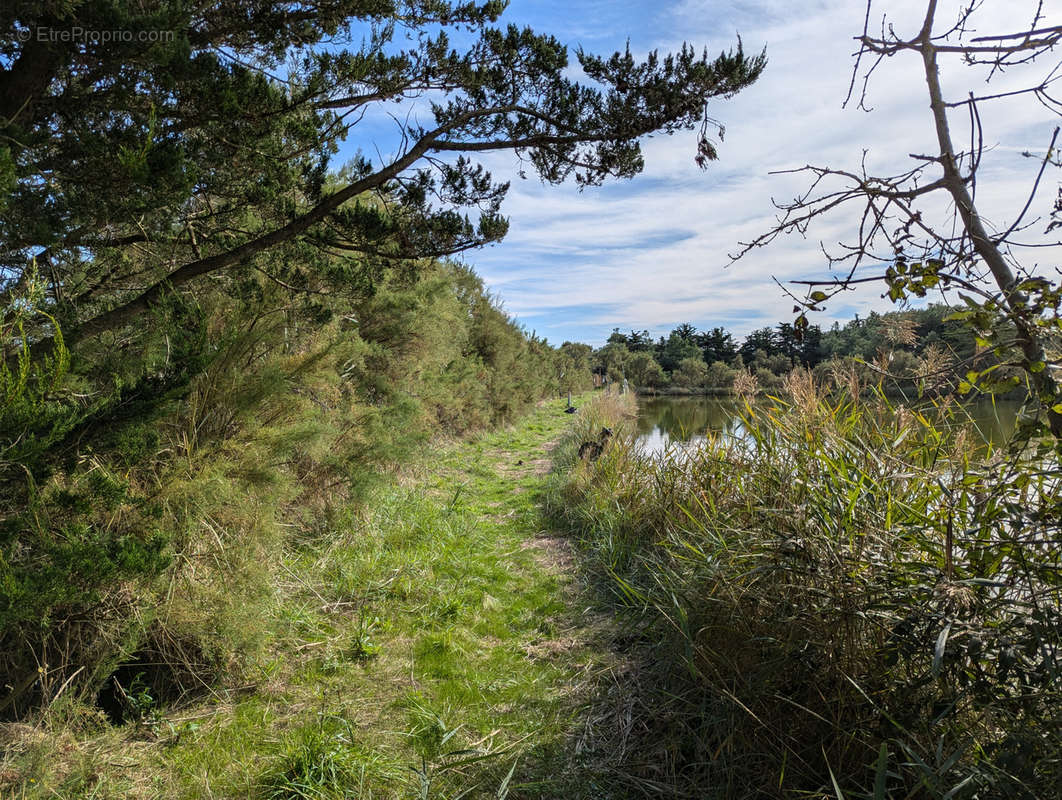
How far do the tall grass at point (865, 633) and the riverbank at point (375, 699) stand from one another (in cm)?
61

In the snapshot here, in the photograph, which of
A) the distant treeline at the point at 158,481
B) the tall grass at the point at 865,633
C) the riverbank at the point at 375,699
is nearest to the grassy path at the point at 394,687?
the riverbank at the point at 375,699

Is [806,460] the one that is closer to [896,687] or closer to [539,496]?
[896,687]

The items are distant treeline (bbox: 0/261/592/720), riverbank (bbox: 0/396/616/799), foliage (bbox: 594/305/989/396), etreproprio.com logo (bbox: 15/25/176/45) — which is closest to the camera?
foliage (bbox: 594/305/989/396)

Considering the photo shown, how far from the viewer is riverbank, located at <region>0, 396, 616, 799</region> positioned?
7.93ft

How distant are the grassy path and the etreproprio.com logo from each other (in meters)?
3.53

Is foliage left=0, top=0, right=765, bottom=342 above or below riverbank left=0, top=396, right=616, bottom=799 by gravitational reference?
above

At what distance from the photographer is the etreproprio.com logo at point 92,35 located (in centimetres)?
263

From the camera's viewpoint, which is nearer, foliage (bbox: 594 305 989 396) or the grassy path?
foliage (bbox: 594 305 989 396)

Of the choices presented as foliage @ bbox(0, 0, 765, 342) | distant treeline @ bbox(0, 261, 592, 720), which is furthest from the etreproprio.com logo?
distant treeline @ bbox(0, 261, 592, 720)

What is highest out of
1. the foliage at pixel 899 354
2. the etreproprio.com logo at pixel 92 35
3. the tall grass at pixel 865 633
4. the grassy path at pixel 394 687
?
the etreproprio.com logo at pixel 92 35

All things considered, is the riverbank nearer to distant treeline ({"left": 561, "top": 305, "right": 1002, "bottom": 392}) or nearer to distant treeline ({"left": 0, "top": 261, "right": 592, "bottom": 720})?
distant treeline ({"left": 0, "top": 261, "right": 592, "bottom": 720})

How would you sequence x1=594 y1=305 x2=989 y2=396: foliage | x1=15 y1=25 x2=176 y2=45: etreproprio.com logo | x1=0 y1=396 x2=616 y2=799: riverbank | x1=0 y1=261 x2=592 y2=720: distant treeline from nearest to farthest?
1. x1=594 y1=305 x2=989 y2=396: foliage
2. x1=0 y1=261 x2=592 y2=720: distant treeline
3. x1=0 y1=396 x2=616 y2=799: riverbank
4. x1=15 y1=25 x2=176 y2=45: etreproprio.com logo

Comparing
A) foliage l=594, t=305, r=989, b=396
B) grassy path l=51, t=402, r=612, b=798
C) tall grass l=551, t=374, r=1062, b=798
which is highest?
foliage l=594, t=305, r=989, b=396

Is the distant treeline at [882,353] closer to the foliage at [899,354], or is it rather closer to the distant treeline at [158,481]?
the foliage at [899,354]
